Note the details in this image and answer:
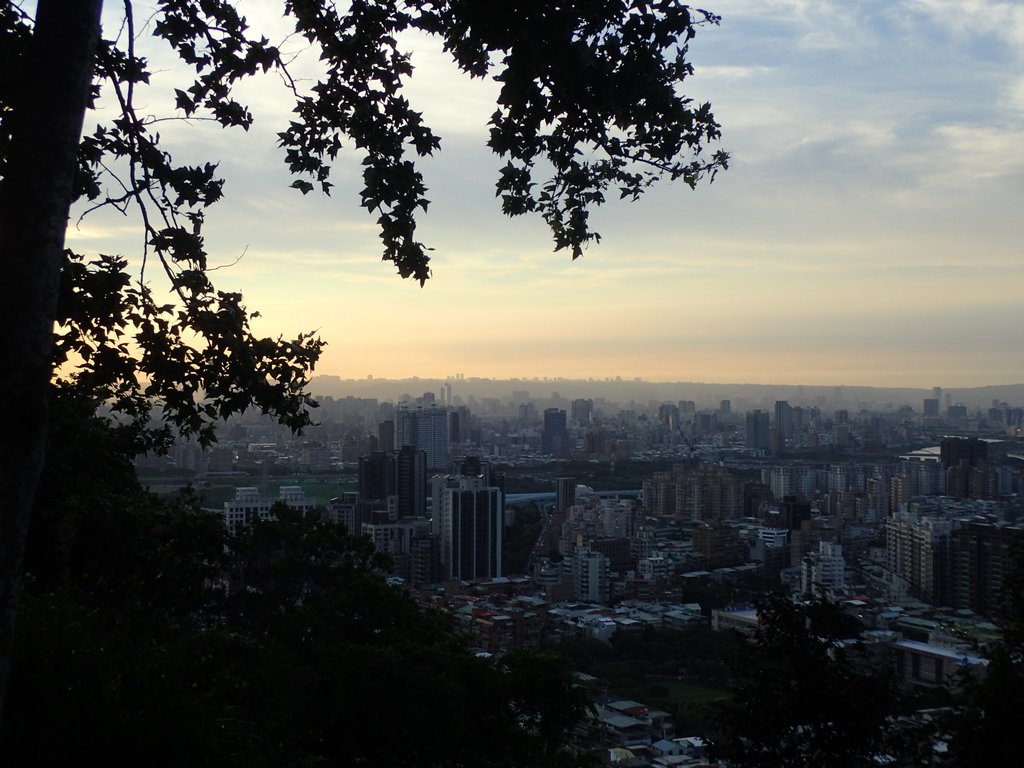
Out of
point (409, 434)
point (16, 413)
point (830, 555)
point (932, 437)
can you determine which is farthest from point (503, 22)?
point (932, 437)

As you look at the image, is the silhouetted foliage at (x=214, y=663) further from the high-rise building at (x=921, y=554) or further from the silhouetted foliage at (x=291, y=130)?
the high-rise building at (x=921, y=554)

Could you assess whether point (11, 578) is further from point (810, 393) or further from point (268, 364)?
point (810, 393)

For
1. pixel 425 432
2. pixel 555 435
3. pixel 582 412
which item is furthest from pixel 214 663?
pixel 582 412

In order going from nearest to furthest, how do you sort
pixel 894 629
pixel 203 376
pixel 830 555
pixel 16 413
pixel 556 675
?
pixel 16 413
pixel 203 376
pixel 556 675
pixel 894 629
pixel 830 555

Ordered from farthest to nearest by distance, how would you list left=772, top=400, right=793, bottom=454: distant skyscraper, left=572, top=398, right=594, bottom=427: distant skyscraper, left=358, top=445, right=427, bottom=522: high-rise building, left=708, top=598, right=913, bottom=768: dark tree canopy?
1. left=572, top=398, right=594, bottom=427: distant skyscraper
2. left=772, top=400, right=793, bottom=454: distant skyscraper
3. left=358, top=445, right=427, bottom=522: high-rise building
4. left=708, top=598, right=913, bottom=768: dark tree canopy

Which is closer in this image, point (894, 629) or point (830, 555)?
point (894, 629)

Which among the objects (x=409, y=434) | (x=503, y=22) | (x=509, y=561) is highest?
(x=503, y=22)

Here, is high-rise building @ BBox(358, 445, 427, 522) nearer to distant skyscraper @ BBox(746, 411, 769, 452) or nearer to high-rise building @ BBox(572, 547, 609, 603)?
high-rise building @ BBox(572, 547, 609, 603)

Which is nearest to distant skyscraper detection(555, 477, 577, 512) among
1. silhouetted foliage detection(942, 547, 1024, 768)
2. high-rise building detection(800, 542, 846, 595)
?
high-rise building detection(800, 542, 846, 595)
